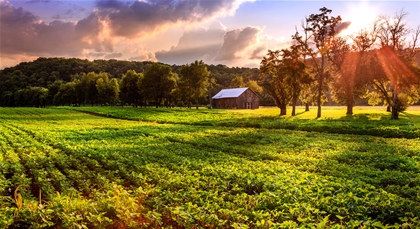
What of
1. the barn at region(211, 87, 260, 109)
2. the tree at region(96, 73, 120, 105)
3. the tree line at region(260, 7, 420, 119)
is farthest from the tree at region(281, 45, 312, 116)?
the tree at region(96, 73, 120, 105)

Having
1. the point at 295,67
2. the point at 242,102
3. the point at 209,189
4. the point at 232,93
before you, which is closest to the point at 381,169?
the point at 209,189

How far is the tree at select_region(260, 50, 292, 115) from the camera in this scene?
188 feet

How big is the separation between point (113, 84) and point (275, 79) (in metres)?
69.2

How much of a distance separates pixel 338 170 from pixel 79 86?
419 ft

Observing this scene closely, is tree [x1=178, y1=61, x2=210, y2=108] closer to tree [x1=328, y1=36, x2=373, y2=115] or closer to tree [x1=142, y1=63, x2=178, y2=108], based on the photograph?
tree [x1=142, y1=63, x2=178, y2=108]

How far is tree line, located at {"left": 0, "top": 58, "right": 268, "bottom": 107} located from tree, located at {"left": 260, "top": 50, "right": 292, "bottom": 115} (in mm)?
28781

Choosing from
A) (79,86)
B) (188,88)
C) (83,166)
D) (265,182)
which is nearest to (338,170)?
(265,182)

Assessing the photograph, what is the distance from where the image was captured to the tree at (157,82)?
9167cm

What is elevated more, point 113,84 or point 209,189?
point 113,84

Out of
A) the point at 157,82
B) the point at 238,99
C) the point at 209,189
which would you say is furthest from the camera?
the point at 238,99

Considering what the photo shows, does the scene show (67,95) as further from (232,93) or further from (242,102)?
(242,102)

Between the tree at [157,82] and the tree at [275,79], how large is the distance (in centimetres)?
3927

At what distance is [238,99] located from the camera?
96.4 meters

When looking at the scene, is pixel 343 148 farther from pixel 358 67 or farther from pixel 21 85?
pixel 21 85
